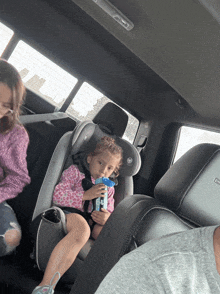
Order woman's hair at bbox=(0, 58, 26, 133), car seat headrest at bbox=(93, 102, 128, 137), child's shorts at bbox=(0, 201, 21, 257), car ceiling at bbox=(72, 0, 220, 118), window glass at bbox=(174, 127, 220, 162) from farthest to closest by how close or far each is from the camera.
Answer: car seat headrest at bbox=(93, 102, 128, 137)
window glass at bbox=(174, 127, 220, 162)
woman's hair at bbox=(0, 58, 26, 133)
child's shorts at bbox=(0, 201, 21, 257)
car ceiling at bbox=(72, 0, 220, 118)

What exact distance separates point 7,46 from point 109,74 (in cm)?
92

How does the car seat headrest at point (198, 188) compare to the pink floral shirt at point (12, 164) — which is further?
the pink floral shirt at point (12, 164)

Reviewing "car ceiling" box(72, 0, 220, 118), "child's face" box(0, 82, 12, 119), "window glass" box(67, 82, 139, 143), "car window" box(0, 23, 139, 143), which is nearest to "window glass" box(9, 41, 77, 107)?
"car window" box(0, 23, 139, 143)

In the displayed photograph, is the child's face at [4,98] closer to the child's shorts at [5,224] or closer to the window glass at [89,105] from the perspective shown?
the child's shorts at [5,224]

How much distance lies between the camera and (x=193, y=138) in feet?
6.37

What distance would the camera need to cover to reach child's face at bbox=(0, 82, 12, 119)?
1.37 m

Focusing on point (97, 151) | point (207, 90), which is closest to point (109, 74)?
point (97, 151)

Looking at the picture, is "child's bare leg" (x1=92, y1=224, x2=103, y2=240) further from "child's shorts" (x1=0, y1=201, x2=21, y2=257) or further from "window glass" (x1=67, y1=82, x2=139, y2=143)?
"window glass" (x1=67, y1=82, x2=139, y2=143)

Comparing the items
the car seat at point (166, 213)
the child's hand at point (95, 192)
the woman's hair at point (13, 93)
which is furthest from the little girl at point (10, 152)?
the car seat at point (166, 213)

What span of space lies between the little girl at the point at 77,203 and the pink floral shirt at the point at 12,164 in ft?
0.83

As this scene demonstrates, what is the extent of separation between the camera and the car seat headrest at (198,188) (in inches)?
33.5

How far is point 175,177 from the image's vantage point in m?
0.91

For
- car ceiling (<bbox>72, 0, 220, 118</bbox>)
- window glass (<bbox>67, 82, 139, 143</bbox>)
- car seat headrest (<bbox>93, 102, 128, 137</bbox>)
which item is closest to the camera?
car ceiling (<bbox>72, 0, 220, 118</bbox>)

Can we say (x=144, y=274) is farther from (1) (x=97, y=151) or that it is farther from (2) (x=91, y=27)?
(2) (x=91, y=27)
